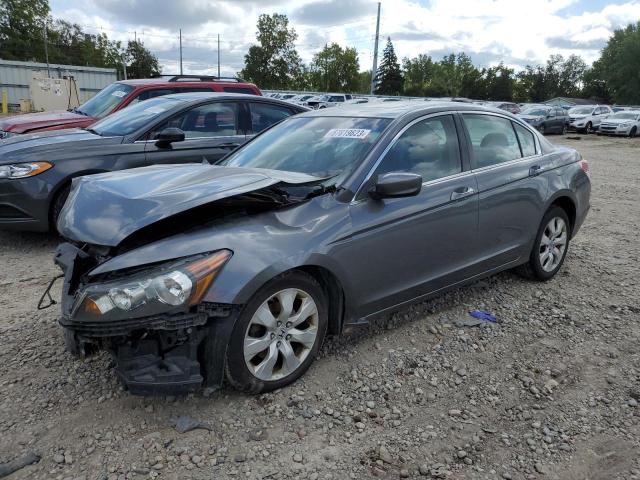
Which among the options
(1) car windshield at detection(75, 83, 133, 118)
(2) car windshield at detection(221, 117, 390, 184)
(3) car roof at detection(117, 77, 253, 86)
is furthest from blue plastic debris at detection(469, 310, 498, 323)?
(3) car roof at detection(117, 77, 253, 86)

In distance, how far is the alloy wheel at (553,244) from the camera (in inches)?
185

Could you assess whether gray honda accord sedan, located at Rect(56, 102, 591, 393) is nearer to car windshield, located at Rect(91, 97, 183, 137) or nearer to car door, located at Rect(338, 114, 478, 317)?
car door, located at Rect(338, 114, 478, 317)

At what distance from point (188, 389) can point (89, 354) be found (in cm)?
56

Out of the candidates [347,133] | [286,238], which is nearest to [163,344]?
[286,238]

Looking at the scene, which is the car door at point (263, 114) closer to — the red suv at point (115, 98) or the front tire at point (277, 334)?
the red suv at point (115, 98)

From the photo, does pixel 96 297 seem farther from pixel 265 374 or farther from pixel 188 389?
pixel 265 374

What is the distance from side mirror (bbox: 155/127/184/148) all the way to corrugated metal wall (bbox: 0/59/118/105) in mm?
29529

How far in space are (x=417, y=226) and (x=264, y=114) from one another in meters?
3.97

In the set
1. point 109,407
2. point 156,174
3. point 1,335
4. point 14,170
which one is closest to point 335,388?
point 109,407

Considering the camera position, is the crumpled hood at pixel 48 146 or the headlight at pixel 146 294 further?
the crumpled hood at pixel 48 146

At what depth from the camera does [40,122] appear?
23.9ft

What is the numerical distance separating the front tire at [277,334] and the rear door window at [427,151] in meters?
0.98

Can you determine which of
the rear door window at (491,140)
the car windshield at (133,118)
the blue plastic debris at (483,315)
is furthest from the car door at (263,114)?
the blue plastic debris at (483,315)

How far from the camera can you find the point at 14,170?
5281mm
